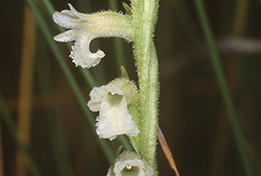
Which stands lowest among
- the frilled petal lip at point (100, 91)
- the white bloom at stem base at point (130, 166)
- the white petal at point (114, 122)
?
the white bloom at stem base at point (130, 166)

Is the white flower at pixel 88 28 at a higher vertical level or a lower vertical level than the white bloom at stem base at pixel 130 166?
higher

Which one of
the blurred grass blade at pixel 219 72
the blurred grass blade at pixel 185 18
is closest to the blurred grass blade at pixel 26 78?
the blurred grass blade at pixel 185 18

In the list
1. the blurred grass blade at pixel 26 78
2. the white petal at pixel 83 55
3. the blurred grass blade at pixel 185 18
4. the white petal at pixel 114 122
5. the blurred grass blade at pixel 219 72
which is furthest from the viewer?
the blurred grass blade at pixel 26 78

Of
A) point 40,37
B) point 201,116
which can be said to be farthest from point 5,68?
point 201,116

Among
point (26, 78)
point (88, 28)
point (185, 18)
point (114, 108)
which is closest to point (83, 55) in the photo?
point (88, 28)

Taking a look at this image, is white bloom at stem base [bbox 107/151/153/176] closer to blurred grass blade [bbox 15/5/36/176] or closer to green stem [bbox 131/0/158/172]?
green stem [bbox 131/0/158/172]

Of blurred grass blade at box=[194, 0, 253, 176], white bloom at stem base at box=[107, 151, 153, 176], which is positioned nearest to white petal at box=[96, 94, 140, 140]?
white bloom at stem base at box=[107, 151, 153, 176]

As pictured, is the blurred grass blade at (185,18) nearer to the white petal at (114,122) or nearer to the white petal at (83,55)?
the white petal at (83,55)
